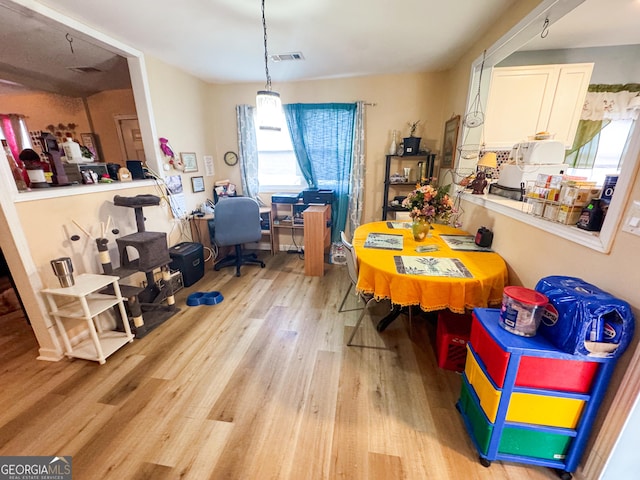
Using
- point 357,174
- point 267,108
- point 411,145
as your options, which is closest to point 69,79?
point 267,108

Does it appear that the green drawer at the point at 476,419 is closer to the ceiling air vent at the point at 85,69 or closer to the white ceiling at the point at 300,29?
the white ceiling at the point at 300,29

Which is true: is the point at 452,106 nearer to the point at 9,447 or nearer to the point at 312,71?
the point at 312,71

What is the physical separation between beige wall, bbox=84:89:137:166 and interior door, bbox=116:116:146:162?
80 mm

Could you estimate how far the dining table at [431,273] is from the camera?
1.46m

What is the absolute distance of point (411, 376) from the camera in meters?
1.72

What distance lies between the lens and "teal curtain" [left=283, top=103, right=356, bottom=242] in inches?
136

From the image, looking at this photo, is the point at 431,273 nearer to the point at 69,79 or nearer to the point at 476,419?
the point at 476,419

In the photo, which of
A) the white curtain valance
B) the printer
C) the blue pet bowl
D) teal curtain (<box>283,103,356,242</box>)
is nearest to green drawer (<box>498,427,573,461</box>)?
the printer

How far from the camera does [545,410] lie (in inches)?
43.4

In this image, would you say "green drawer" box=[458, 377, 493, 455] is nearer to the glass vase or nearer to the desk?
the glass vase

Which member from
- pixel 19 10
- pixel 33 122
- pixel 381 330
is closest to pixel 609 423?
pixel 381 330

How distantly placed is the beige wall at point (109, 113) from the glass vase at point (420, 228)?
14.4 feet

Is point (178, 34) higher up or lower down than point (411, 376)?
higher up

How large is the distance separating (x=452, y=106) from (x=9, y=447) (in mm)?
4449
